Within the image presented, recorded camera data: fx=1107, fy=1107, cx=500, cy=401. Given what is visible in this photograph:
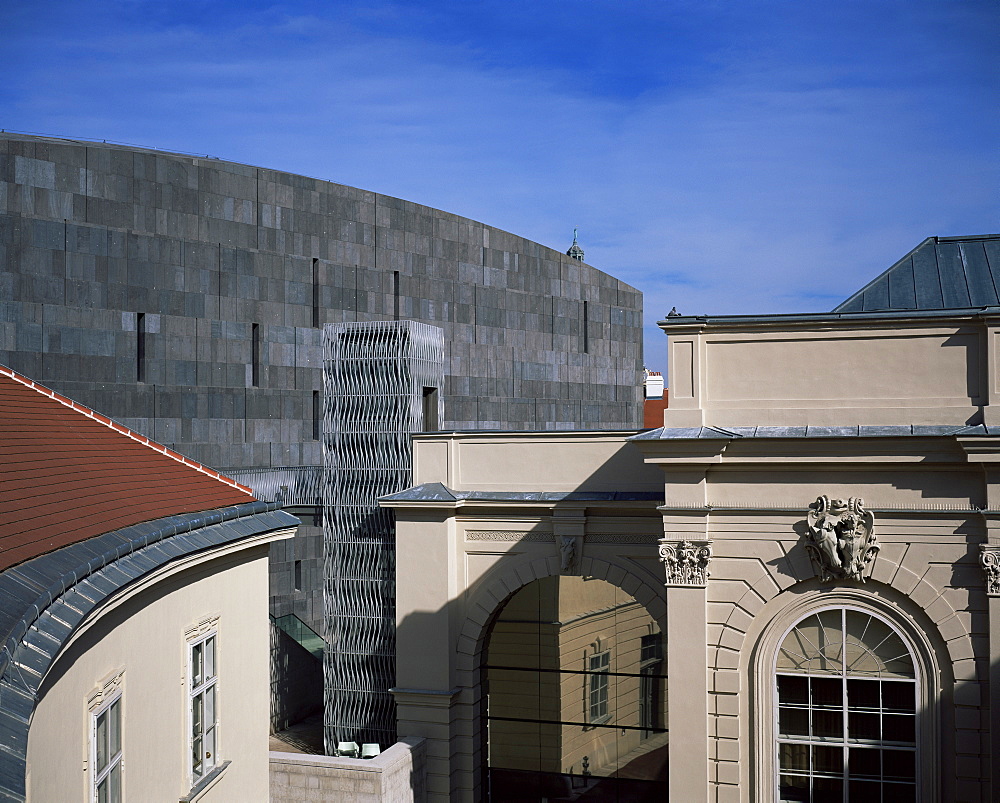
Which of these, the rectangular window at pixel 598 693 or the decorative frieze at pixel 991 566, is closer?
the decorative frieze at pixel 991 566

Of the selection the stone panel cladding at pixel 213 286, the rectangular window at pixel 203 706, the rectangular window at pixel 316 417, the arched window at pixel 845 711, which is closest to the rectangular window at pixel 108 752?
the rectangular window at pixel 203 706

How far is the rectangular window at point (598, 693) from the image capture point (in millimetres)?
26453

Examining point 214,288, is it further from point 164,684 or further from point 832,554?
point 164,684

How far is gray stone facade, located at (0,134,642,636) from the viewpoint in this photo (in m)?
30.4

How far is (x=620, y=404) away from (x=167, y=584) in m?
54.2

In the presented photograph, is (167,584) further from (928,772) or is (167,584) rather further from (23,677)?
(928,772)

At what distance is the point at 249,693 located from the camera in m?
13.1

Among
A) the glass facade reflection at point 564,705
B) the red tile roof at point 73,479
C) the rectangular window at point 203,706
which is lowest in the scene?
the glass facade reflection at point 564,705

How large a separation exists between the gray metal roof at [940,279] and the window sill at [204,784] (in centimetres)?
1267

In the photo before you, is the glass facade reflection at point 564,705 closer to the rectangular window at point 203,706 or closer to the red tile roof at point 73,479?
the rectangular window at point 203,706

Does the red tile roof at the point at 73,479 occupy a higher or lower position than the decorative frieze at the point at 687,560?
higher

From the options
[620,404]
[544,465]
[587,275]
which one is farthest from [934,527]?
[620,404]

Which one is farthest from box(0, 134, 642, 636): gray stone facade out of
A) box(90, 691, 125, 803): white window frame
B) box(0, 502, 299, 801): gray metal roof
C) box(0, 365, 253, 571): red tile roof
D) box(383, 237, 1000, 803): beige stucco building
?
box(90, 691, 125, 803): white window frame

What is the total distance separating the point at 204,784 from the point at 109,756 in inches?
113
